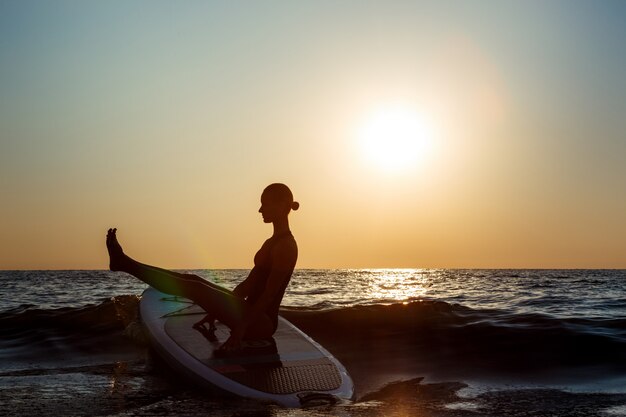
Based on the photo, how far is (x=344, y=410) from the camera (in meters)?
5.34

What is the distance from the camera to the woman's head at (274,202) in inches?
239

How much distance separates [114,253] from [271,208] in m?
1.74

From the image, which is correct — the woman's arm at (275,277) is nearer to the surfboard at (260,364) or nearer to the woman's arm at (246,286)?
the woman's arm at (246,286)

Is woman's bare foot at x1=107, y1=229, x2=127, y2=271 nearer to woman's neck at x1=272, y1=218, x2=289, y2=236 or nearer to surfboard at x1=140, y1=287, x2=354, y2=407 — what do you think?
surfboard at x1=140, y1=287, x2=354, y2=407

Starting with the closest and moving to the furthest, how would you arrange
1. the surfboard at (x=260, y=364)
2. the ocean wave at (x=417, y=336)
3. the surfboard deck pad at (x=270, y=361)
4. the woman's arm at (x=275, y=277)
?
the surfboard at (x=260, y=364), the surfboard deck pad at (x=270, y=361), the woman's arm at (x=275, y=277), the ocean wave at (x=417, y=336)

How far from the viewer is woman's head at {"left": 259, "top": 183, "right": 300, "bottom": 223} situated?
19.9ft

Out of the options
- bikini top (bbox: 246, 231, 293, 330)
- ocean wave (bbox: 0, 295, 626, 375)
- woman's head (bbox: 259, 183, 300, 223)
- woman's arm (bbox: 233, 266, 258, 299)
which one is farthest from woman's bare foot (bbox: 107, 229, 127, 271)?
ocean wave (bbox: 0, 295, 626, 375)

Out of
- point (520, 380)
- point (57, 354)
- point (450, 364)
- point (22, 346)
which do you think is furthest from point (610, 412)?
point (22, 346)

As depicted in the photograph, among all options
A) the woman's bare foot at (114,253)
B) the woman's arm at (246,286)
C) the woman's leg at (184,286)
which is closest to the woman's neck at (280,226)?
the woman's arm at (246,286)

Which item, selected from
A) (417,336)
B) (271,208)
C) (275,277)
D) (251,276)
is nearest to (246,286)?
(251,276)

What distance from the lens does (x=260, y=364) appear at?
20.7 ft

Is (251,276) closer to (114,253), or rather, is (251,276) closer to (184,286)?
(184,286)

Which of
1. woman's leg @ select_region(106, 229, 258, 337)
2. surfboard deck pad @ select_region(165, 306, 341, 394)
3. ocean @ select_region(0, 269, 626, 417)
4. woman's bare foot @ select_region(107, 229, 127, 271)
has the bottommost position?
ocean @ select_region(0, 269, 626, 417)

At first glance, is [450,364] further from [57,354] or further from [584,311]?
[584,311]
